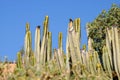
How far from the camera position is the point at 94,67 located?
1269 centimetres

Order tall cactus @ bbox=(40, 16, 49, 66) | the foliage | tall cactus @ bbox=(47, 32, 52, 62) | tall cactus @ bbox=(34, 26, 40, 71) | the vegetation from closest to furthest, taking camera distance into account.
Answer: the vegetation → tall cactus @ bbox=(34, 26, 40, 71) → tall cactus @ bbox=(40, 16, 49, 66) → tall cactus @ bbox=(47, 32, 52, 62) → the foliage

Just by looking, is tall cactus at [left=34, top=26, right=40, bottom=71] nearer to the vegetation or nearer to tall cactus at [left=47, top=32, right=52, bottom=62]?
the vegetation

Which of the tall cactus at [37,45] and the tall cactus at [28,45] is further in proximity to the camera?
the tall cactus at [28,45]

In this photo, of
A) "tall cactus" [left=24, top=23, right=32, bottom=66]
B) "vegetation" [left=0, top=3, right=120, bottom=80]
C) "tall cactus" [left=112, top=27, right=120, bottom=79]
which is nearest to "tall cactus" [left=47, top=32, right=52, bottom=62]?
"vegetation" [left=0, top=3, right=120, bottom=80]

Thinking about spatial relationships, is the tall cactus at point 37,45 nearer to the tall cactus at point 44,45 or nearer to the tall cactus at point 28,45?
the tall cactus at point 44,45

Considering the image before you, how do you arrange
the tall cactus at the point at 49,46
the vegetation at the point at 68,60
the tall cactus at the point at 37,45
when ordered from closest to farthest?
the vegetation at the point at 68,60 < the tall cactus at the point at 37,45 < the tall cactus at the point at 49,46

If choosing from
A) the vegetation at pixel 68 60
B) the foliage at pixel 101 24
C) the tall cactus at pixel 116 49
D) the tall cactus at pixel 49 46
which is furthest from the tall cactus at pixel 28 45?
the foliage at pixel 101 24

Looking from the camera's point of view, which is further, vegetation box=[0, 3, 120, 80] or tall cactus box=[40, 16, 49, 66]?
tall cactus box=[40, 16, 49, 66]

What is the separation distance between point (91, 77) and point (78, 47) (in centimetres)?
120

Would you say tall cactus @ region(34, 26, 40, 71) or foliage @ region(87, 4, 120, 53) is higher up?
foliage @ region(87, 4, 120, 53)

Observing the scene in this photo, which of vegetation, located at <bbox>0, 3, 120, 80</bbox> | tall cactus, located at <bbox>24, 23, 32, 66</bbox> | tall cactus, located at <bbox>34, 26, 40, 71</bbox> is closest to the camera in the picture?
vegetation, located at <bbox>0, 3, 120, 80</bbox>

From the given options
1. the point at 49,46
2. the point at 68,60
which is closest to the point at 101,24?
the point at 49,46

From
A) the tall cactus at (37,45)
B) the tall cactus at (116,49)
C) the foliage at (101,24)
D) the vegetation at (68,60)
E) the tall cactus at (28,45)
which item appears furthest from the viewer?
the foliage at (101,24)

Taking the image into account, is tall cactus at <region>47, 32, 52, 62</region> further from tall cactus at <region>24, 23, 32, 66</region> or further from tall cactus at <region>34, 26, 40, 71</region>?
tall cactus at <region>24, 23, 32, 66</region>
